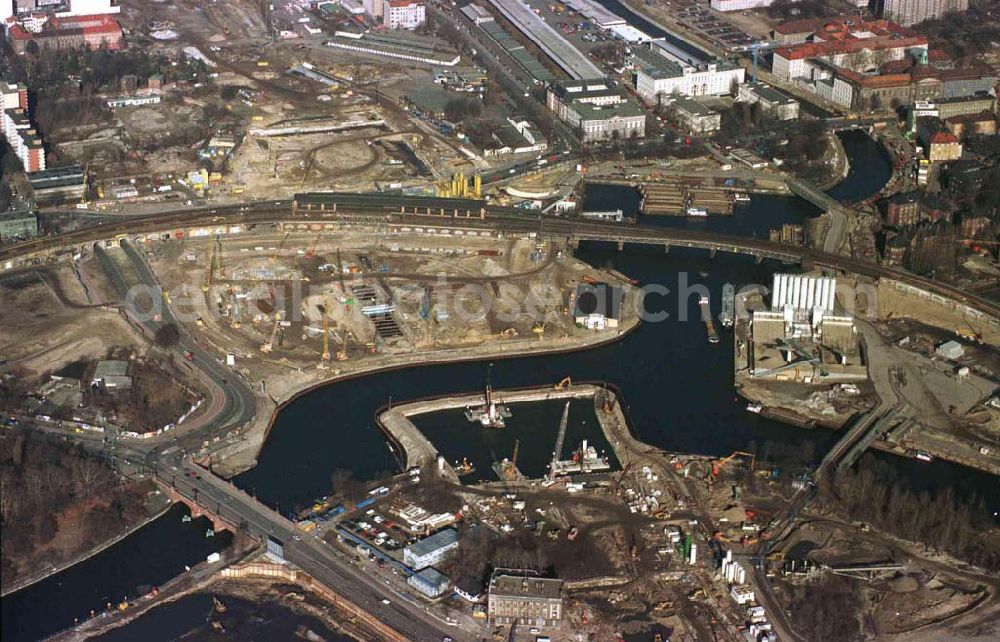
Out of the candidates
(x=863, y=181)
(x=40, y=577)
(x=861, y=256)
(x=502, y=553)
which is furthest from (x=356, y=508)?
(x=863, y=181)

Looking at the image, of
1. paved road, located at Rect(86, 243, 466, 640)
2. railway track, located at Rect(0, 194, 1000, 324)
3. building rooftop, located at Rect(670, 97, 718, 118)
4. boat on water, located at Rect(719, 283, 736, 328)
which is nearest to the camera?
paved road, located at Rect(86, 243, 466, 640)

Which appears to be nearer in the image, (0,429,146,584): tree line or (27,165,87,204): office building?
(0,429,146,584): tree line

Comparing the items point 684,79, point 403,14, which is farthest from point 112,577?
point 403,14

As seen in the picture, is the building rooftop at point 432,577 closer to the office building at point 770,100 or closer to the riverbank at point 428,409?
the riverbank at point 428,409

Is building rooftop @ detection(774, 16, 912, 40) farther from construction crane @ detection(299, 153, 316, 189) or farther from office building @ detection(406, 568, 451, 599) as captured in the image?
office building @ detection(406, 568, 451, 599)

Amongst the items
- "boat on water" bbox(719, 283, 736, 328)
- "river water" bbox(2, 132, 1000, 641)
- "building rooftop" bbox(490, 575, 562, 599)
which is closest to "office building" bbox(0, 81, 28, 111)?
"river water" bbox(2, 132, 1000, 641)

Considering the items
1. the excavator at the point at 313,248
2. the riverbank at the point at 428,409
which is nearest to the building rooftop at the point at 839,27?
the excavator at the point at 313,248

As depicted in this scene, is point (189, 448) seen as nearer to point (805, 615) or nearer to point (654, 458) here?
point (654, 458)

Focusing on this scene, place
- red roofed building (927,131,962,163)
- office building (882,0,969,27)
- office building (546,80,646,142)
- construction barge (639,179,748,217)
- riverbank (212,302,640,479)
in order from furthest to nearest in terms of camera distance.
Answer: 1. office building (882,0,969,27)
2. office building (546,80,646,142)
3. red roofed building (927,131,962,163)
4. construction barge (639,179,748,217)
5. riverbank (212,302,640,479)
